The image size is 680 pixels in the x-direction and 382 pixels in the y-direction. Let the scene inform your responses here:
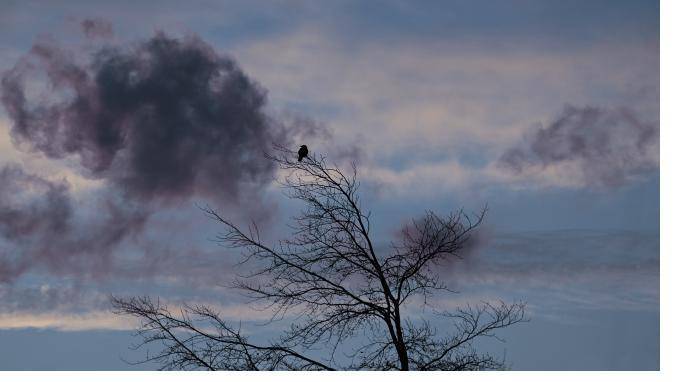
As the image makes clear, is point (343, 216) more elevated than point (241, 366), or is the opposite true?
point (343, 216)

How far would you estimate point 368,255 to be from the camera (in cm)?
914

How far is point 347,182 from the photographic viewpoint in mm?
9406

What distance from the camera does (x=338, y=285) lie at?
9055 mm

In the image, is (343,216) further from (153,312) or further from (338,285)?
(153,312)
